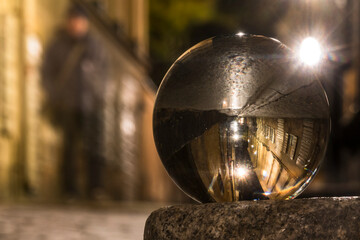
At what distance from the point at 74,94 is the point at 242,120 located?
34.7 ft

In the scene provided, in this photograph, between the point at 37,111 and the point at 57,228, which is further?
the point at 37,111

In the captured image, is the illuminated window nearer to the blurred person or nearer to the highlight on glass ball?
the highlight on glass ball

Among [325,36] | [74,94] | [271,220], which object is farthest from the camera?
[74,94]

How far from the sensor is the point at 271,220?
2.01 meters

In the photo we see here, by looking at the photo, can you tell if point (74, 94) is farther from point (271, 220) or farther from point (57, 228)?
point (271, 220)

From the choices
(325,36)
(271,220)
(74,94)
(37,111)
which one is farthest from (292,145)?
(74,94)

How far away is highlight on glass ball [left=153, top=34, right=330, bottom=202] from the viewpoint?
218 cm

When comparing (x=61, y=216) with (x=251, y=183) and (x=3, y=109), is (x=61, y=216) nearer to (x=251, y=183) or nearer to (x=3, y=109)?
(x=3, y=109)

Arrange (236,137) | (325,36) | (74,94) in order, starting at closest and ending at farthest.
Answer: (236,137) → (325,36) → (74,94)

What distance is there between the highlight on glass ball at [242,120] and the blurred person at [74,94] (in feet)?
29.9

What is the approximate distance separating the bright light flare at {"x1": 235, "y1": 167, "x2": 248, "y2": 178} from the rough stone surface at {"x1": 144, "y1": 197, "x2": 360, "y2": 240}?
0.15m

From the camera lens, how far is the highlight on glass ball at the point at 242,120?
218cm

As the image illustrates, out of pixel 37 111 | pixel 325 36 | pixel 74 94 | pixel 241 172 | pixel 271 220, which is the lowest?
pixel 271 220

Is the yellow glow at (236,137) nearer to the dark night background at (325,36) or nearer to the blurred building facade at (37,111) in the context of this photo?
the dark night background at (325,36)
